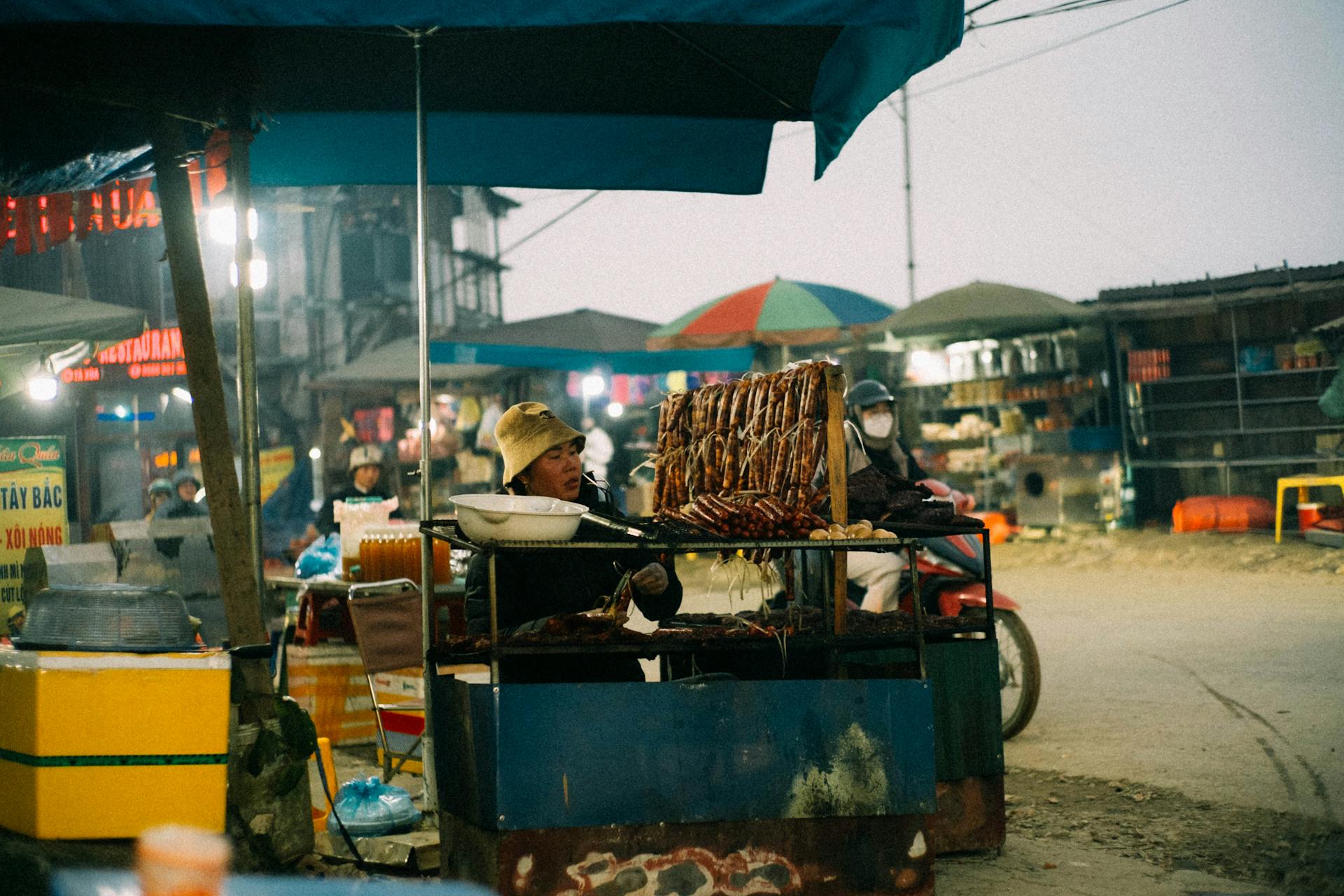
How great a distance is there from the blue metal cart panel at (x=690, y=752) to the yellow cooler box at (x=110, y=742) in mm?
877

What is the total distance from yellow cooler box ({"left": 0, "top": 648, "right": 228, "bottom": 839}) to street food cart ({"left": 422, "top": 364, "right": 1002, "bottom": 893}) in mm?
803

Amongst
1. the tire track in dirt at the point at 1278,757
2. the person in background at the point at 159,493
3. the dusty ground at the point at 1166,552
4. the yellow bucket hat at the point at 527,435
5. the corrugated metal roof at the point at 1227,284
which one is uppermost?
the corrugated metal roof at the point at 1227,284

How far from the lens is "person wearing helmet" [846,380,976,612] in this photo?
22.7 ft

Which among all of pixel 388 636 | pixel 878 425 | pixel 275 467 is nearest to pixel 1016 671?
pixel 878 425

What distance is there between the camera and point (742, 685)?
396cm

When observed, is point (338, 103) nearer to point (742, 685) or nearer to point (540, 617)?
point (540, 617)

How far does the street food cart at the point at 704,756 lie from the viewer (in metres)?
3.80

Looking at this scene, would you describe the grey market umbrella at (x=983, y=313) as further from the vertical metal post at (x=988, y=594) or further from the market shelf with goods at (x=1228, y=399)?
the vertical metal post at (x=988, y=594)

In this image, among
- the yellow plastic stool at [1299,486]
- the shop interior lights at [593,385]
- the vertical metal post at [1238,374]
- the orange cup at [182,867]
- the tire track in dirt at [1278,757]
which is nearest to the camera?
the orange cup at [182,867]

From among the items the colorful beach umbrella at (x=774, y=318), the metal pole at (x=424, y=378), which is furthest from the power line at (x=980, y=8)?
the metal pole at (x=424, y=378)

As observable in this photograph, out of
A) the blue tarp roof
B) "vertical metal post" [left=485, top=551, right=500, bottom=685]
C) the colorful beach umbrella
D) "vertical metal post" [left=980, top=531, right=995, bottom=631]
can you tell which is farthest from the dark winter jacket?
the colorful beach umbrella

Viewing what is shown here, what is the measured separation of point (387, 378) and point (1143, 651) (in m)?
14.2

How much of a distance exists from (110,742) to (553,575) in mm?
1677

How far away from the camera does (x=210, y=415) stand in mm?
4617
